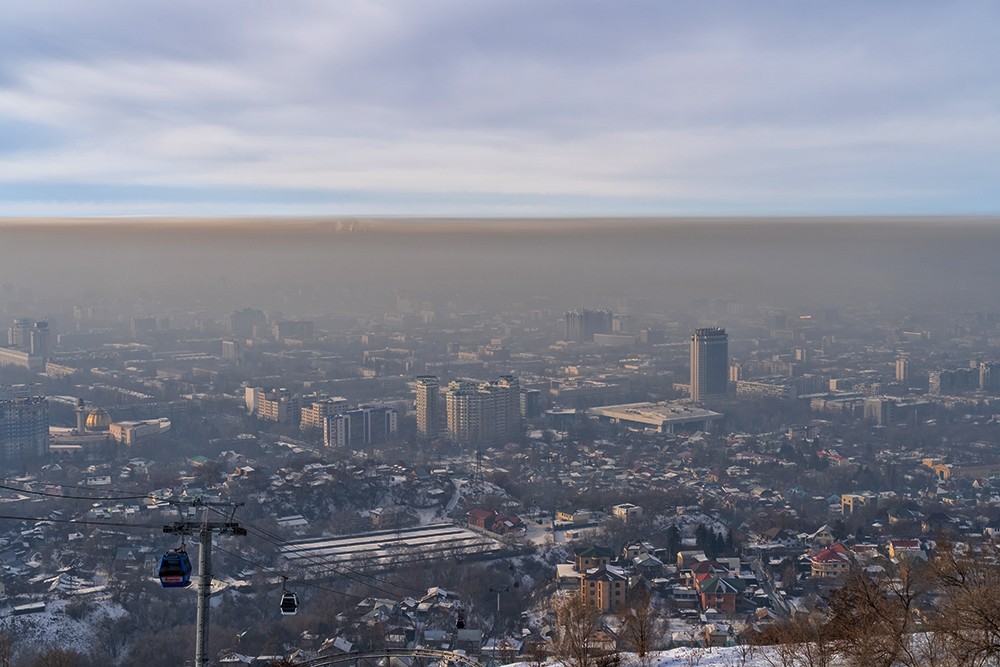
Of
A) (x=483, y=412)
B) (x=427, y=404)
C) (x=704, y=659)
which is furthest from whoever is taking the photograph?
(x=427, y=404)

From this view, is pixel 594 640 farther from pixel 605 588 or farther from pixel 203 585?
pixel 605 588

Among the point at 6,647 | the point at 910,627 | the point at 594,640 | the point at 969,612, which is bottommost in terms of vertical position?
the point at 6,647

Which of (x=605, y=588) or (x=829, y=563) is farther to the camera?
(x=829, y=563)

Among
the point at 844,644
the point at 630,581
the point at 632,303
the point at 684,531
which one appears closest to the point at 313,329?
the point at 632,303

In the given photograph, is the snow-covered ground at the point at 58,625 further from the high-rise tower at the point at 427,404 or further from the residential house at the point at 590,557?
the high-rise tower at the point at 427,404

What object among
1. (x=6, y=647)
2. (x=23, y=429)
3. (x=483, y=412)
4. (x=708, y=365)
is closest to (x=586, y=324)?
(x=708, y=365)

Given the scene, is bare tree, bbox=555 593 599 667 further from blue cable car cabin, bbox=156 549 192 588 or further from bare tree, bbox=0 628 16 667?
bare tree, bbox=0 628 16 667
